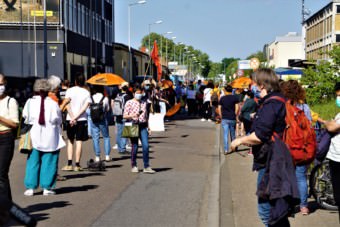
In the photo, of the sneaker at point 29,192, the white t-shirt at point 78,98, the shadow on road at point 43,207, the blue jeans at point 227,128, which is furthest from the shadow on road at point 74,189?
the blue jeans at point 227,128

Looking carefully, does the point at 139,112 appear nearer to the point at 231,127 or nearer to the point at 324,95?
the point at 231,127

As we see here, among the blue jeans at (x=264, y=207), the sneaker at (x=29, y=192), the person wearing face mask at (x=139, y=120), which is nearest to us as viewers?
the blue jeans at (x=264, y=207)

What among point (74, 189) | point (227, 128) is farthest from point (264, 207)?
point (227, 128)

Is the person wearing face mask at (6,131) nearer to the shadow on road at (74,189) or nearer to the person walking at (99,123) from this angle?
the shadow on road at (74,189)

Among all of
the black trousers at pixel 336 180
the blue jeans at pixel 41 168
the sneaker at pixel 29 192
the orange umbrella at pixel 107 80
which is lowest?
the sneaker at pixel 29 192

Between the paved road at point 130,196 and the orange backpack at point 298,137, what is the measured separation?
2.61m

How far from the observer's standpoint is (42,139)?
10344mm

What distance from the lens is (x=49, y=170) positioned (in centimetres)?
1038

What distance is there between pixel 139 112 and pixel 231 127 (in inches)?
201

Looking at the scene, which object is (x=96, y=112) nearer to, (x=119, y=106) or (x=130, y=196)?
(x=119, y=106)

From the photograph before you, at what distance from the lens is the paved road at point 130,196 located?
8.91m

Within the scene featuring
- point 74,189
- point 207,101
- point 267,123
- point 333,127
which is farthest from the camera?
point 207,101

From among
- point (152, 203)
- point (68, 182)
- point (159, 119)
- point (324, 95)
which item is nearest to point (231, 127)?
point (324, 95)

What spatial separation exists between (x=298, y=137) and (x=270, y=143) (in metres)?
0.44
